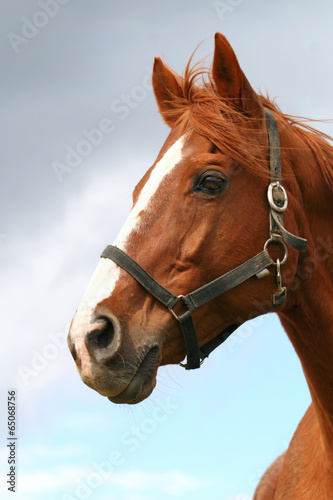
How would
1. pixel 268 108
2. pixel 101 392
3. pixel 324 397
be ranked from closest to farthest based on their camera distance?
pixel 101 392
pixel 324 397
pixel 268 108

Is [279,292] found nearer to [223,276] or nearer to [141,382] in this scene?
[223,276]

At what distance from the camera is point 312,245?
171 inches

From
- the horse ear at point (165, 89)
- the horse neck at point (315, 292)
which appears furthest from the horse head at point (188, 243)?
the horse ear at point (165, 89)

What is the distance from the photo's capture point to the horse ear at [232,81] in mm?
4168

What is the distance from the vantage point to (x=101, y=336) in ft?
11.9

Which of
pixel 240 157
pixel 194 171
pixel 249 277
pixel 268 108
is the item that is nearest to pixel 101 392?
pixel 249 277

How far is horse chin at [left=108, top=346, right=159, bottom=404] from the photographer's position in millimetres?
3705

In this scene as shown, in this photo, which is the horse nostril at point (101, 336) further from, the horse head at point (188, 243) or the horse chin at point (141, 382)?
the horse chin at point (141, 382)

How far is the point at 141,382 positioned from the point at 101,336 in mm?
413

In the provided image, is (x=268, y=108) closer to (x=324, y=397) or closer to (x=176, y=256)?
(x=176, y=256)

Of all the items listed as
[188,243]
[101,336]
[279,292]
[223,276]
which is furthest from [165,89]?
[101,336]

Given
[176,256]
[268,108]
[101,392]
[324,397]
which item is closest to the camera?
[101,392]

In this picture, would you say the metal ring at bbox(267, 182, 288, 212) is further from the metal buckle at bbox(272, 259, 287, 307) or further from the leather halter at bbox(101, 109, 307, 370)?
the metal buckle at bbox(272, 259, 287, 307)

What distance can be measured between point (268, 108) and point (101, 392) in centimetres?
264
